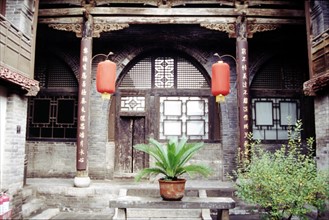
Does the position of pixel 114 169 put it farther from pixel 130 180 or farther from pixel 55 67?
pixel 55 67

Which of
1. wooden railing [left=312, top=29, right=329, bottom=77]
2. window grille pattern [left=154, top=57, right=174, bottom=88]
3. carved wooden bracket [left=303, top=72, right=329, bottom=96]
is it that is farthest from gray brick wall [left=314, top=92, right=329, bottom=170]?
window grille pattern [left=154, top=57, right=174, bottom=88]

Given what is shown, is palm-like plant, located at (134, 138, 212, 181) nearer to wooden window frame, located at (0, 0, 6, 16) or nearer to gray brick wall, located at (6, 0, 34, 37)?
gray brick wall, located at (6, 0, 34, 37)

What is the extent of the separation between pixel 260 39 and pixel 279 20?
1481 millimetres

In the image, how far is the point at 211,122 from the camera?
10195 mm

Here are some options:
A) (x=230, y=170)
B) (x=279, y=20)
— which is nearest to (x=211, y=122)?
(x=230, y=170)

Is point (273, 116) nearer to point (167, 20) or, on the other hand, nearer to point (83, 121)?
point (167, 20)

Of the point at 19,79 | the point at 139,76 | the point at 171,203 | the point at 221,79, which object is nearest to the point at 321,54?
the point at 221,79

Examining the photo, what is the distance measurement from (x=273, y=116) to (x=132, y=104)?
4.31m

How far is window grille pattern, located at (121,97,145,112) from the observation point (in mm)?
10352

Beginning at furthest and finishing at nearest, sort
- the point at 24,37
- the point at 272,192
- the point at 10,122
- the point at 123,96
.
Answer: the point at 123,96, the point at 24,37, the point at 10,122, the point at 272,192

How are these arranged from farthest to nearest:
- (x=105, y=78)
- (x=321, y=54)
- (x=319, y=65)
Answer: (x=105, y=78)
(x=319, y=65)
(x=321, y=54)

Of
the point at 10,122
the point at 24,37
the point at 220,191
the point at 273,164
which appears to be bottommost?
the point at 220,191

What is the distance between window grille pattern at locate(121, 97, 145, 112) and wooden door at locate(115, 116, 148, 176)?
0.92ft

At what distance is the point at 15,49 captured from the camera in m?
6.77
